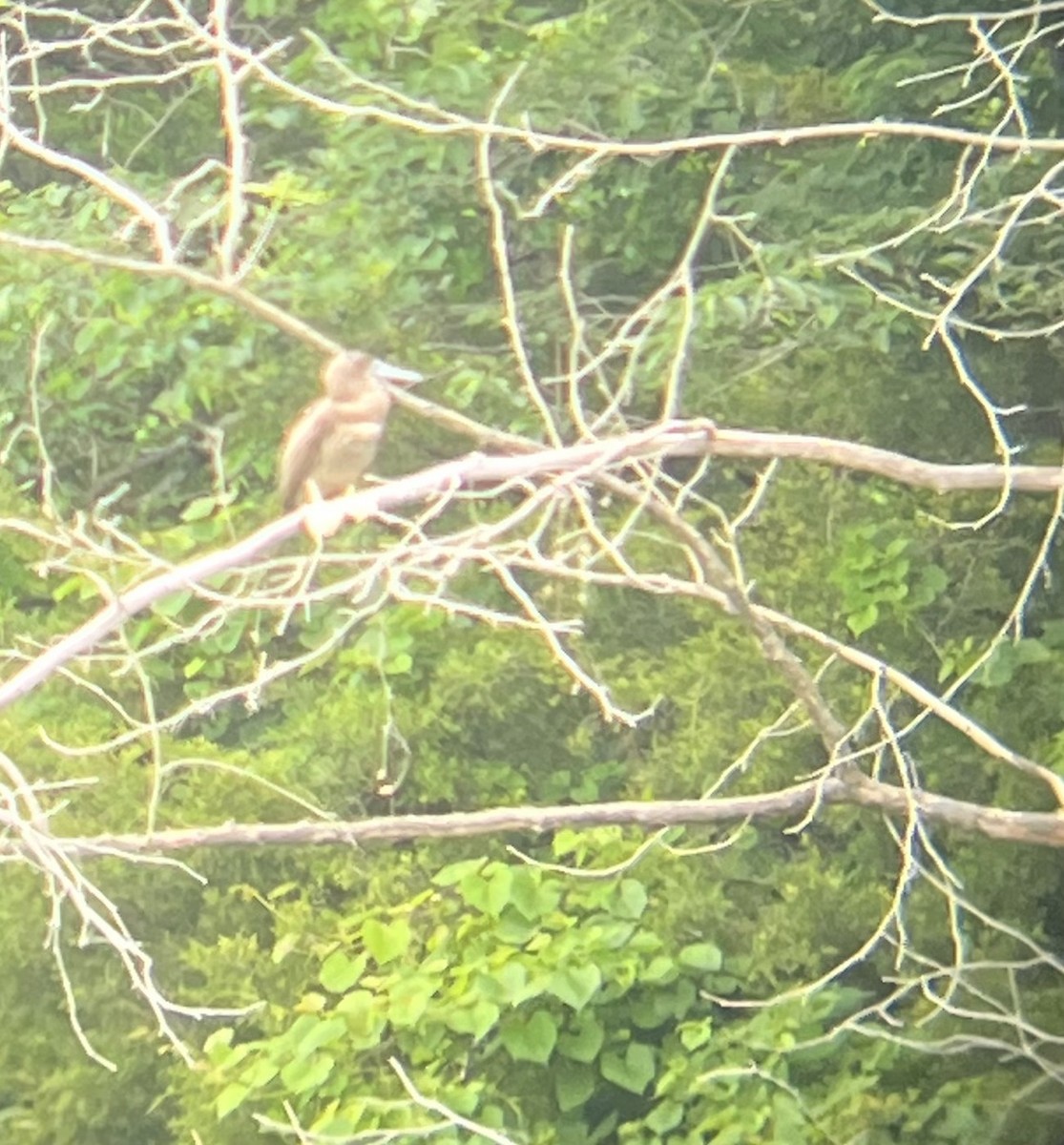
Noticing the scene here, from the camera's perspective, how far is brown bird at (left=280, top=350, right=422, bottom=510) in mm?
1435

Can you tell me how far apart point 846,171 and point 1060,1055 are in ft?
2.83

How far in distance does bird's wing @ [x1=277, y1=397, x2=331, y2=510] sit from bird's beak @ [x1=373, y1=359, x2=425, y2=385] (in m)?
0.06


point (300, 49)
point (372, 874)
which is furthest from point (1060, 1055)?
point (300, 49)

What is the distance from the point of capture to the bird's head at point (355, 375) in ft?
4.79

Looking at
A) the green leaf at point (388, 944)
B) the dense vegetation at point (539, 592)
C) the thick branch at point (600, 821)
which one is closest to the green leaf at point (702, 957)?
the dense vegetation at point (539, 592)

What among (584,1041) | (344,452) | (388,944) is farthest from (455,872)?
(344,452)

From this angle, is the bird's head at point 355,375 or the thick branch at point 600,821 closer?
the thick branch at point 600,821

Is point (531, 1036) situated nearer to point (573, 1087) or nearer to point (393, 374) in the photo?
point (573, 1087)

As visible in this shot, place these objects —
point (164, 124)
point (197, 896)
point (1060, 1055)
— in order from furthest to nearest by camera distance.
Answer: point (164, 124) < point (197, 896) < point (1060, 1055)

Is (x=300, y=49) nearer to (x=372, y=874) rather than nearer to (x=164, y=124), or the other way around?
(x=164, y=124)

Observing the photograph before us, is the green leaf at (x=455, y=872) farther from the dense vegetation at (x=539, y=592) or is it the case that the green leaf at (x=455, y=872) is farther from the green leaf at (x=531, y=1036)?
the green leaf at (x=531, y=1036)

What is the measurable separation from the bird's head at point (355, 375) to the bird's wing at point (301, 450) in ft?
0.06

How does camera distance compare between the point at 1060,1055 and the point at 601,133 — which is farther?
the point at 601,133

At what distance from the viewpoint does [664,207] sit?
1538mm
